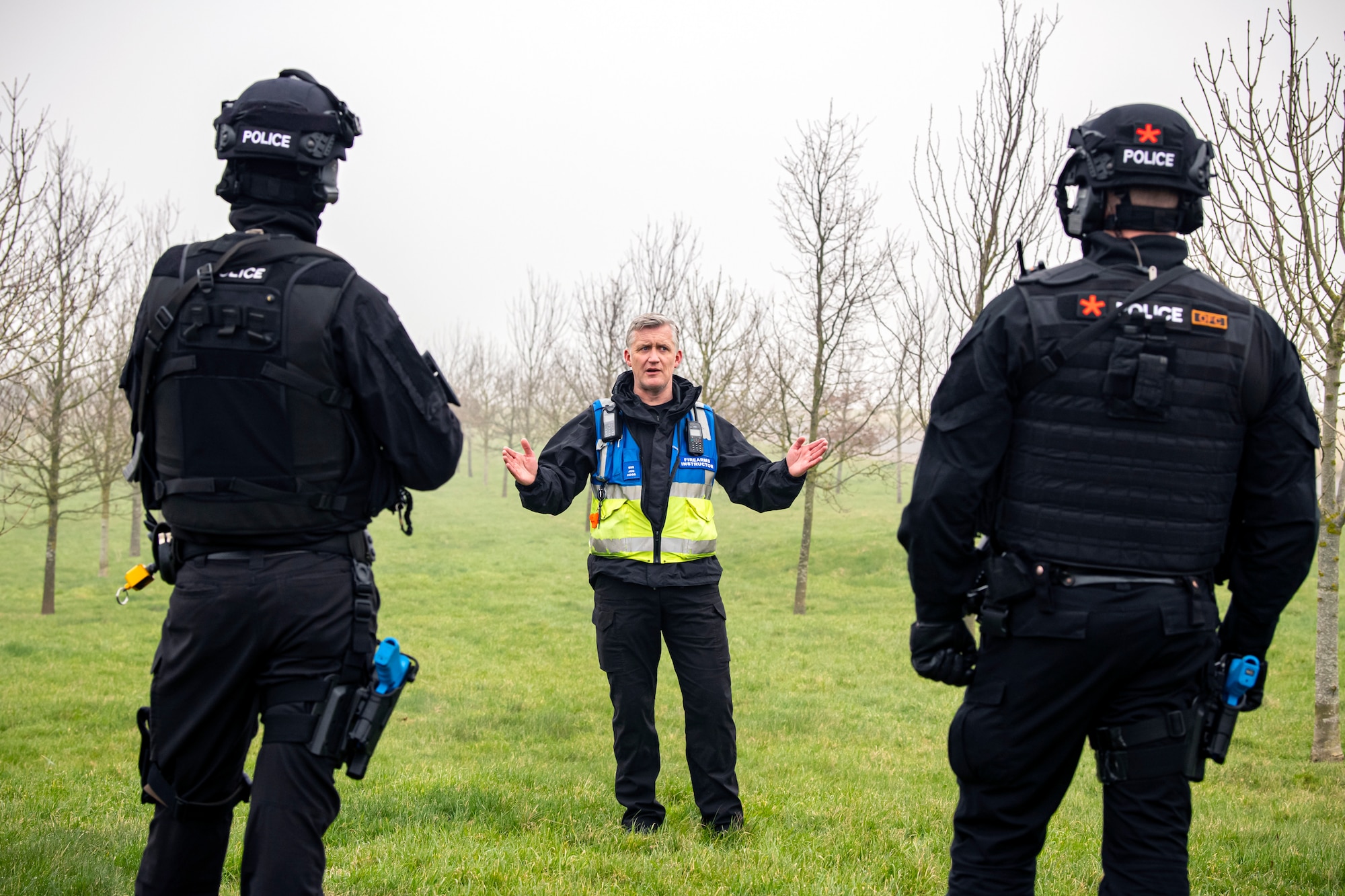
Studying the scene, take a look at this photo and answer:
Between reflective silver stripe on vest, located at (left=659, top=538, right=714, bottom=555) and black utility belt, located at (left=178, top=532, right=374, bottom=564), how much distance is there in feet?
6.87

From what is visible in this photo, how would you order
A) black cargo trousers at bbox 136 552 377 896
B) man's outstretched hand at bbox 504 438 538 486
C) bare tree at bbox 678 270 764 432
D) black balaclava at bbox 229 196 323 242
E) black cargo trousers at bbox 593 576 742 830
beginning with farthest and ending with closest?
bare tree at bbox 678 270 764 432
black cargo trousers at bbox 593 576 742 830
man's outstretched hand at bbox 504 438 538 486
black balaclava at bbox 229 196 323 242
black cargo trousers at bbox 136 552 377 896

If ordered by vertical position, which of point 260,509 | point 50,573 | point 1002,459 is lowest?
point 50,573

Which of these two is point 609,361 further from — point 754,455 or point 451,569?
point 754,455

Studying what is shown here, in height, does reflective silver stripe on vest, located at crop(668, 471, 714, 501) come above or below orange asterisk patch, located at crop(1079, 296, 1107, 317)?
below

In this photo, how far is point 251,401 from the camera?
2768 millimetres

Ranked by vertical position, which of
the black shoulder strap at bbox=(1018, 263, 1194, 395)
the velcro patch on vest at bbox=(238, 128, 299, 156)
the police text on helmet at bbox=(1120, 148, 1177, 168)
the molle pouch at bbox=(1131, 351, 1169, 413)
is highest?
the police text on helmet at bbox=(1120, 148, 1177, 168)

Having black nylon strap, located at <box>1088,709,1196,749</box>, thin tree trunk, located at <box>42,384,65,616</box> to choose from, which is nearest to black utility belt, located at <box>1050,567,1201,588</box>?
black nylon strap, located at <box>1088,709,1196,749</box>

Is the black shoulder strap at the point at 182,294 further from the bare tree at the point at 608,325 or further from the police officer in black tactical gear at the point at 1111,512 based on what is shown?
the bare tree at the point at 608,325

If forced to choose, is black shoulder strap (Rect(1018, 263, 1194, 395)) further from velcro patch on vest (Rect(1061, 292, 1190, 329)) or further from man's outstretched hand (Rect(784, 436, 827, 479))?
man's outstretched hand (Rect(784, 436, 827, 479))

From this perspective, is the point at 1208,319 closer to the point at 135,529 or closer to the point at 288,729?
the point at 288,729

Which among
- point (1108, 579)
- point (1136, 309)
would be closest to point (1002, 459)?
point (1108, 579)

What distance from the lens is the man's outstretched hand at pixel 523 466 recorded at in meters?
4.74

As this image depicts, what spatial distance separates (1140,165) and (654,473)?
2.72 meters

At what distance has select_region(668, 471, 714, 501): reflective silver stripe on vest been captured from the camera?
4.95 metres
